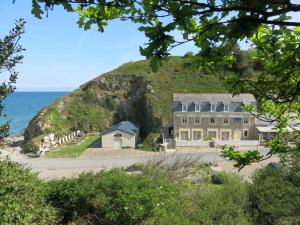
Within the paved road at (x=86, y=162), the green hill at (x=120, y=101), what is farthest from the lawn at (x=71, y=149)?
the green hill at (x=120, y=101)

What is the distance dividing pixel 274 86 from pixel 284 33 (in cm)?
85

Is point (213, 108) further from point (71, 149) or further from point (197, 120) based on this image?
point (71, 149)

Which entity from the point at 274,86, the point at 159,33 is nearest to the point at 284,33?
the point at 274,86

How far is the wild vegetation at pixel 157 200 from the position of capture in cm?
1286

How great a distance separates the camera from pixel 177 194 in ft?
50.9

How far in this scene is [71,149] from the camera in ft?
149

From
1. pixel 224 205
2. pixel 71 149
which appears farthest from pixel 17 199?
pixel 71 149

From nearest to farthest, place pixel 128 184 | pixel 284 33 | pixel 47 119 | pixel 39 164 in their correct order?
pixel 284 33
pixel 128 184
pixel 39 164
pixel 47 119

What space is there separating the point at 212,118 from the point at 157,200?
35.3 metres

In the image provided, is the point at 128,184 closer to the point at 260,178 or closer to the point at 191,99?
the point at 260,178

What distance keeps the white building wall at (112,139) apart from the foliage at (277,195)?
30.1 m

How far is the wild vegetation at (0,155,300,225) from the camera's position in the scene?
12859 mm

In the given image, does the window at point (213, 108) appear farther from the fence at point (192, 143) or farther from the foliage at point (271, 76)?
the foliage at point (271, 76)

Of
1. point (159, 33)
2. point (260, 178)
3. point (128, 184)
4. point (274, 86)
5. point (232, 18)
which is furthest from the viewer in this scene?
point (260, 178)
